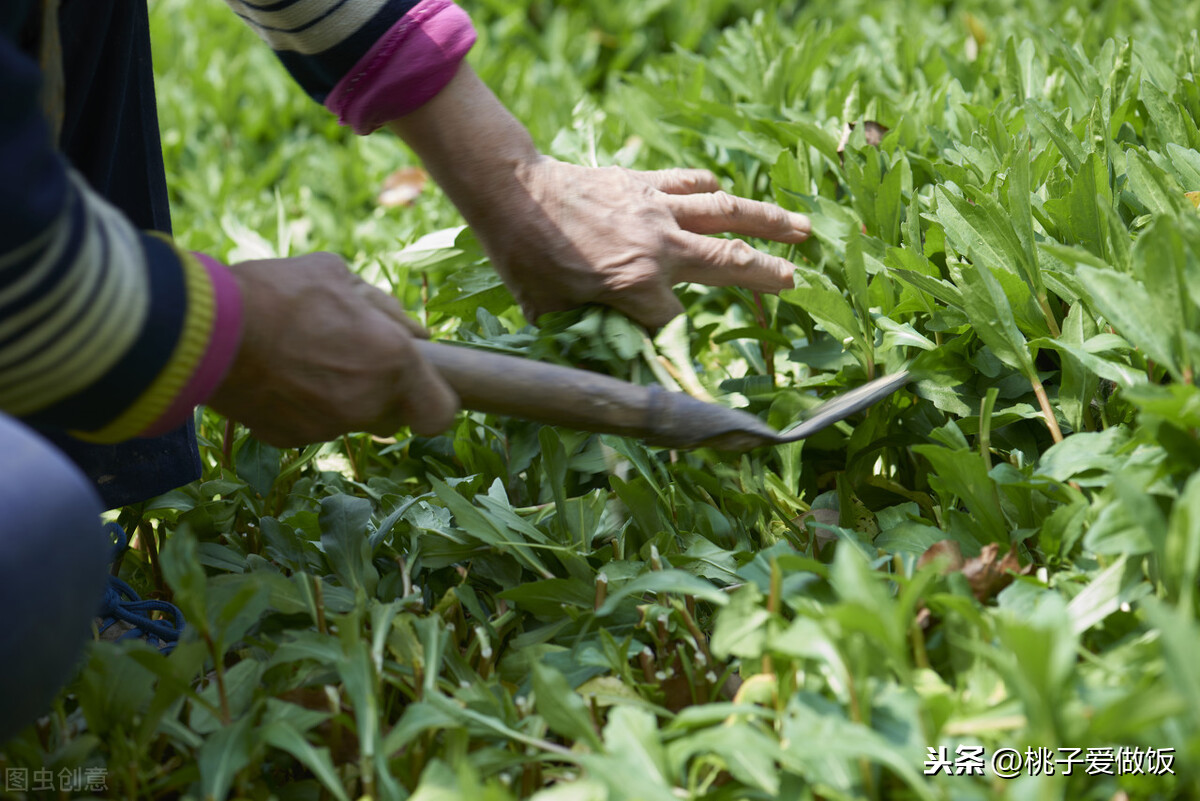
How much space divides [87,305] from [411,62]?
81 cm

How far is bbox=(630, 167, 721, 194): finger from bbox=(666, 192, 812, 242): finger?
66 mm

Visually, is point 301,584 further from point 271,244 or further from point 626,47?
point 626,47

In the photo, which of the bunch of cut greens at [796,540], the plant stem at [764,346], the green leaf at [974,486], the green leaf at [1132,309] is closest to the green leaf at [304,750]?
the bunch of cut greens at [796,540]

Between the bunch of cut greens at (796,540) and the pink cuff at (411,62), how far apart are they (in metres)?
0.43

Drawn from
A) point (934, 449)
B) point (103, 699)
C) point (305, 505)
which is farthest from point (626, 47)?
point (103, 699)

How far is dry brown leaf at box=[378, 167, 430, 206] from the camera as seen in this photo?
3.47m

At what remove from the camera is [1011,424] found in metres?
1.66

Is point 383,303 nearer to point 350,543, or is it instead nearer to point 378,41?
point 350,543

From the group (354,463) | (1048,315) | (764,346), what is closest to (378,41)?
(354,463)

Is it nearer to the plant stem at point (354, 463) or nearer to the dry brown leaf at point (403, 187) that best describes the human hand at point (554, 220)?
the plant stem at point (354, 463)

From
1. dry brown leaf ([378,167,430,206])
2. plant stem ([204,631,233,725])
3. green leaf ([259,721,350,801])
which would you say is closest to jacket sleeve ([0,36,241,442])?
plant stem ([204,631,233,725])

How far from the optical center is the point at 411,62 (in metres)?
1.72

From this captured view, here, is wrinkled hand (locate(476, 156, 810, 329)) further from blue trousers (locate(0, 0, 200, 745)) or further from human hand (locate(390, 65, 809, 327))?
blue trousers (locate(0, 0, 200, 745))

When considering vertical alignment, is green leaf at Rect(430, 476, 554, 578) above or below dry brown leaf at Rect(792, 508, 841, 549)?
above
